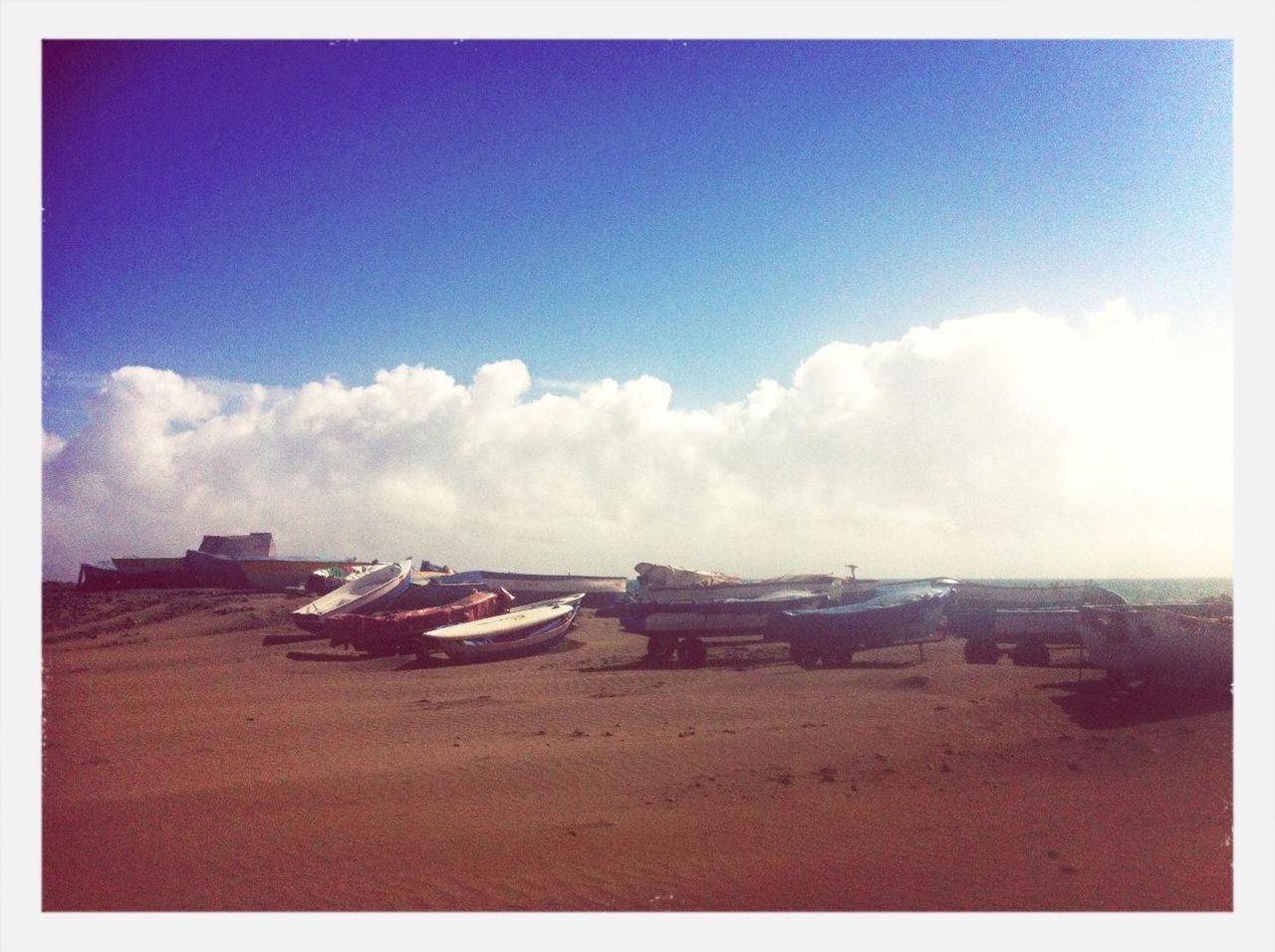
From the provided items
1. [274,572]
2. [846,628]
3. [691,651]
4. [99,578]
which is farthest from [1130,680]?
[99,578]

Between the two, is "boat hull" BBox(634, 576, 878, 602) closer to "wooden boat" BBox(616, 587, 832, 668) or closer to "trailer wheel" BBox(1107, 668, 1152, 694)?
"wooden boat" BBox(616, 587, 832, 668)

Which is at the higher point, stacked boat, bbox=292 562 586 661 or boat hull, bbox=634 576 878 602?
boat hull, bbox=634 576 878 602

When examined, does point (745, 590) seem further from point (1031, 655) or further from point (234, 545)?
point (234, 545)

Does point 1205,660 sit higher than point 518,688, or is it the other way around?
point 1205,660

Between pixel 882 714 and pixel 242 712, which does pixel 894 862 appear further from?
pixel 242 712

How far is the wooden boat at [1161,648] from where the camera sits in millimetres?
11953

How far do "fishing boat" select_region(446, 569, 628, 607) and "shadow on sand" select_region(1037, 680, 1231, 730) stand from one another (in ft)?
83.2

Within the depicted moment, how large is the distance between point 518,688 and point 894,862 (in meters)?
10.1

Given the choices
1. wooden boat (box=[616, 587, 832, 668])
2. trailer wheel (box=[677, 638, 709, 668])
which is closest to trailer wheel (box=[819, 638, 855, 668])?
wooden boat (box=[616, 587, 832, 668])

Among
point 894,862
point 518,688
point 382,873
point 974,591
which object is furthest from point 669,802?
point 974,591

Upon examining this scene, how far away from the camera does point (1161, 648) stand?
40.5 ft

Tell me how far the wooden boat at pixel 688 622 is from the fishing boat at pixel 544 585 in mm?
15650

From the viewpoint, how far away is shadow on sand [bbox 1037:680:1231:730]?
35.5 feet

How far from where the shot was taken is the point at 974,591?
2341 centimetres
